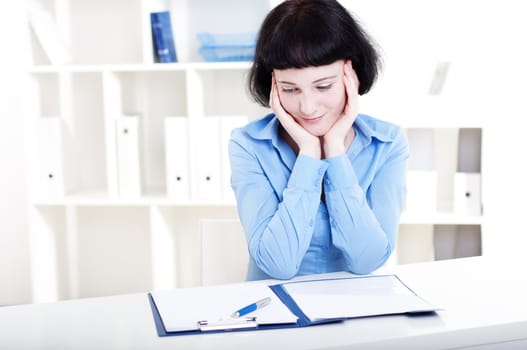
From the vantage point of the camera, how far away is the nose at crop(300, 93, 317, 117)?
5.43 ft

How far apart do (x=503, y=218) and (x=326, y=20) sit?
5.07 feet

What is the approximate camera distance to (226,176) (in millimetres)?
2988

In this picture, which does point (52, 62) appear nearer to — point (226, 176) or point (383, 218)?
point (226, 176)

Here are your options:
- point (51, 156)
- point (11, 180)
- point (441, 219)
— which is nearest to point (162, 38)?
point (51, 156)

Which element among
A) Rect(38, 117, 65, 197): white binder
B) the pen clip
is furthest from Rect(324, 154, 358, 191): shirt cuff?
Rect(38, 117, 65, 197): white binder

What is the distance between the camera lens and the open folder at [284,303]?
119 centimetres

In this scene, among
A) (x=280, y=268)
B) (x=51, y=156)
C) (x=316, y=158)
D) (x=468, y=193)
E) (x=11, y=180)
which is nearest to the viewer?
(x=280, y=268)

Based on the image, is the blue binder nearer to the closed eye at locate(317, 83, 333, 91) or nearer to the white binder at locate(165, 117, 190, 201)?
the white binder at locate(165, 117, 190, 201)

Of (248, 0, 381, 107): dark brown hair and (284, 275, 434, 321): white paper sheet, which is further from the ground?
(248, 0, 381, 107): dark brown hair

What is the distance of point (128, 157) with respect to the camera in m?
3.03

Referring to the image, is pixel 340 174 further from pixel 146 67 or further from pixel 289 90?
pixel 146 67

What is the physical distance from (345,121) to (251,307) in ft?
2.05

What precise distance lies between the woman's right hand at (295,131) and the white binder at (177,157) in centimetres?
124

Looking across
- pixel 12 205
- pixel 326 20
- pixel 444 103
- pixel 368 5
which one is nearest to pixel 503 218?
pixel 444 103
